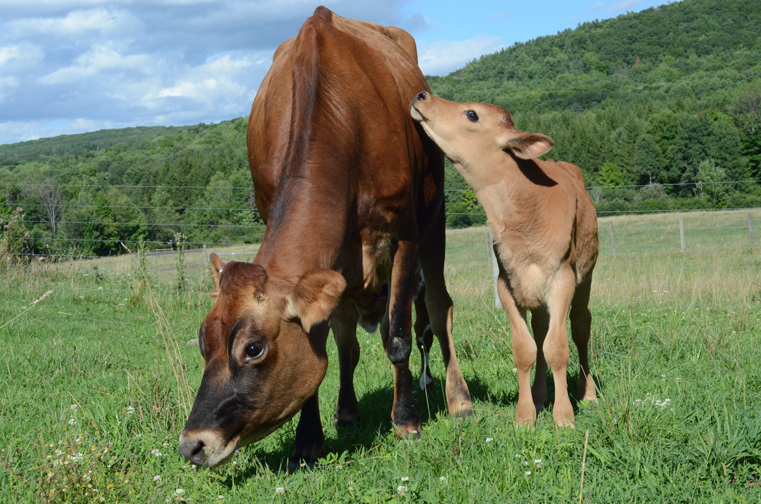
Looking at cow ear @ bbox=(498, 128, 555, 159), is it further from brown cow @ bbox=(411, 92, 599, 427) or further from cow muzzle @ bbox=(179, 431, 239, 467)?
cow muzzle @ bbox=(179, 431, 239, 467)

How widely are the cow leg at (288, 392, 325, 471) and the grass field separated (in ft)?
0.45

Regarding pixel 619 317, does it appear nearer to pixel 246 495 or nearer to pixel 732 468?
pixel 732 468

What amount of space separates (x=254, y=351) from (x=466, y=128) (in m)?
2.24

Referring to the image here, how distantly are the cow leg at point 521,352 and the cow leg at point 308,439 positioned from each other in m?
1.16

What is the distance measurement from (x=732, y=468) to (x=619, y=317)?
14.2ft

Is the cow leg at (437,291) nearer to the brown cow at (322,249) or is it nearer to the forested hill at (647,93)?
the brown cow at (322,249)

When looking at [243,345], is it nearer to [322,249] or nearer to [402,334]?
[322,249]

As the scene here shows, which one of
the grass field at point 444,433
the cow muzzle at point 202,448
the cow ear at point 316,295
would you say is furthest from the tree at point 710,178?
the cow muzzle at point 202,448

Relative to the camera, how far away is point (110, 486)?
9.93 ft

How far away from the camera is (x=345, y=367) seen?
180 inches

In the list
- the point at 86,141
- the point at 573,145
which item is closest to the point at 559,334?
the point at 573,145

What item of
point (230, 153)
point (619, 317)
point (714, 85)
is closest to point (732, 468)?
point (619, 317)

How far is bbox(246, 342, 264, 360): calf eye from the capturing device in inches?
110

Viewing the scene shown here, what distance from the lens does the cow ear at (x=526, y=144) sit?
161 inches
